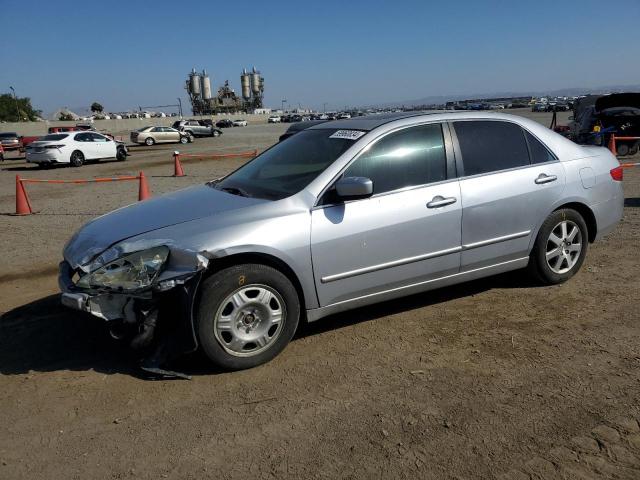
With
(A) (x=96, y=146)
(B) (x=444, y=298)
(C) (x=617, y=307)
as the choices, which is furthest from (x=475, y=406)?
(A) (x=96, y=146)

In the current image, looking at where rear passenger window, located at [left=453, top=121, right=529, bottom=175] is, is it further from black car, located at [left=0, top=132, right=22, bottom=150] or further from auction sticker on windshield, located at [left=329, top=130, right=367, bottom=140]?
black car, located at [left=0, top=132, right=22, bottom=150]

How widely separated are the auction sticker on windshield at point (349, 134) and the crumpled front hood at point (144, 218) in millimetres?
936

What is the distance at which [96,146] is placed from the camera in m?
24.9

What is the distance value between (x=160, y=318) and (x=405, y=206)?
Result: 6.42ft

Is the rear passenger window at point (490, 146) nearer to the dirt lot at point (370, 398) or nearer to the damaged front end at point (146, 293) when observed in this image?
the dirt lot at point (370, 398)

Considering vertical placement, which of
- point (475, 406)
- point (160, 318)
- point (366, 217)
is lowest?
point (475, 406)

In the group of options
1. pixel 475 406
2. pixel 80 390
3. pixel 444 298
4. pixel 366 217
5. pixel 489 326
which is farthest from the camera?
pixel 444 298

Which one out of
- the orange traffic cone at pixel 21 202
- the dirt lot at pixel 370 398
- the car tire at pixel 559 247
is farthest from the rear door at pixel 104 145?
the car tire at pixel 559 247

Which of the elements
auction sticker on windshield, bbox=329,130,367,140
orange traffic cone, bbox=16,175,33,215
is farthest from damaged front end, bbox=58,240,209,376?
orange traffic cone, bbox=16,175,33,215

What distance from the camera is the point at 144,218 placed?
13.1 feet

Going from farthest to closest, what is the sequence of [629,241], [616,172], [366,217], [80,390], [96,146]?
→ [96,146] → [629,241] → [616,172] → [366,217] → [80,390]

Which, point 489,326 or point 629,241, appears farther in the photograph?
point 629,241

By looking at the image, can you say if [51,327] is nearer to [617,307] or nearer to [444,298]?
[444,298]

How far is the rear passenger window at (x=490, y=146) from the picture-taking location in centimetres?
454
